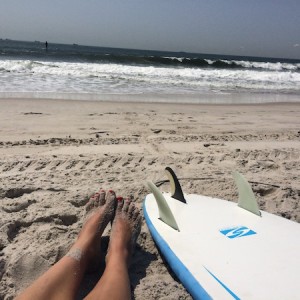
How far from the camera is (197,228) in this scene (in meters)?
2.21

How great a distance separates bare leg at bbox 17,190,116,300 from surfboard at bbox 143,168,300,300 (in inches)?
12.4

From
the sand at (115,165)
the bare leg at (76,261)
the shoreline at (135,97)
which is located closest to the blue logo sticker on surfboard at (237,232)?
the sand at (115,165)

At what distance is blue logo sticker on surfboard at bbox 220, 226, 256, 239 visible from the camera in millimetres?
2090

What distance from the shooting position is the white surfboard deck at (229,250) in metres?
1.66

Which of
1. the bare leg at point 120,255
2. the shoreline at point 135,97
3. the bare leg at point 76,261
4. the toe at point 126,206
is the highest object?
the shoreline at point 135,97

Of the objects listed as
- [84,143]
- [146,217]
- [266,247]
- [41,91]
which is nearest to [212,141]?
[84,143]

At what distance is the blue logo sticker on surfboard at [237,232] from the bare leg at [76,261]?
724 millimetres

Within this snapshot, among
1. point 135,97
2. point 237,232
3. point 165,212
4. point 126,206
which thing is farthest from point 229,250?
point 135,97

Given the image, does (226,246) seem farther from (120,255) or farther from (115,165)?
(115,165)

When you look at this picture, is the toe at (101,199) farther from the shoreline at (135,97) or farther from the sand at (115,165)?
the shoreline at (135,97)

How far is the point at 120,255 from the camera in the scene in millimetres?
1951

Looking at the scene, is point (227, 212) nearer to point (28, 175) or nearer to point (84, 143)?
point (28, 175)

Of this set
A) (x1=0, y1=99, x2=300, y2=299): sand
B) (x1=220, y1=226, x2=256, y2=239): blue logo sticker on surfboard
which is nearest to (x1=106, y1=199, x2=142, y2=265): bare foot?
(x1=0, y1=99, x2=300, y2=299): sand

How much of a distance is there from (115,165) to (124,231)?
4.50ft
